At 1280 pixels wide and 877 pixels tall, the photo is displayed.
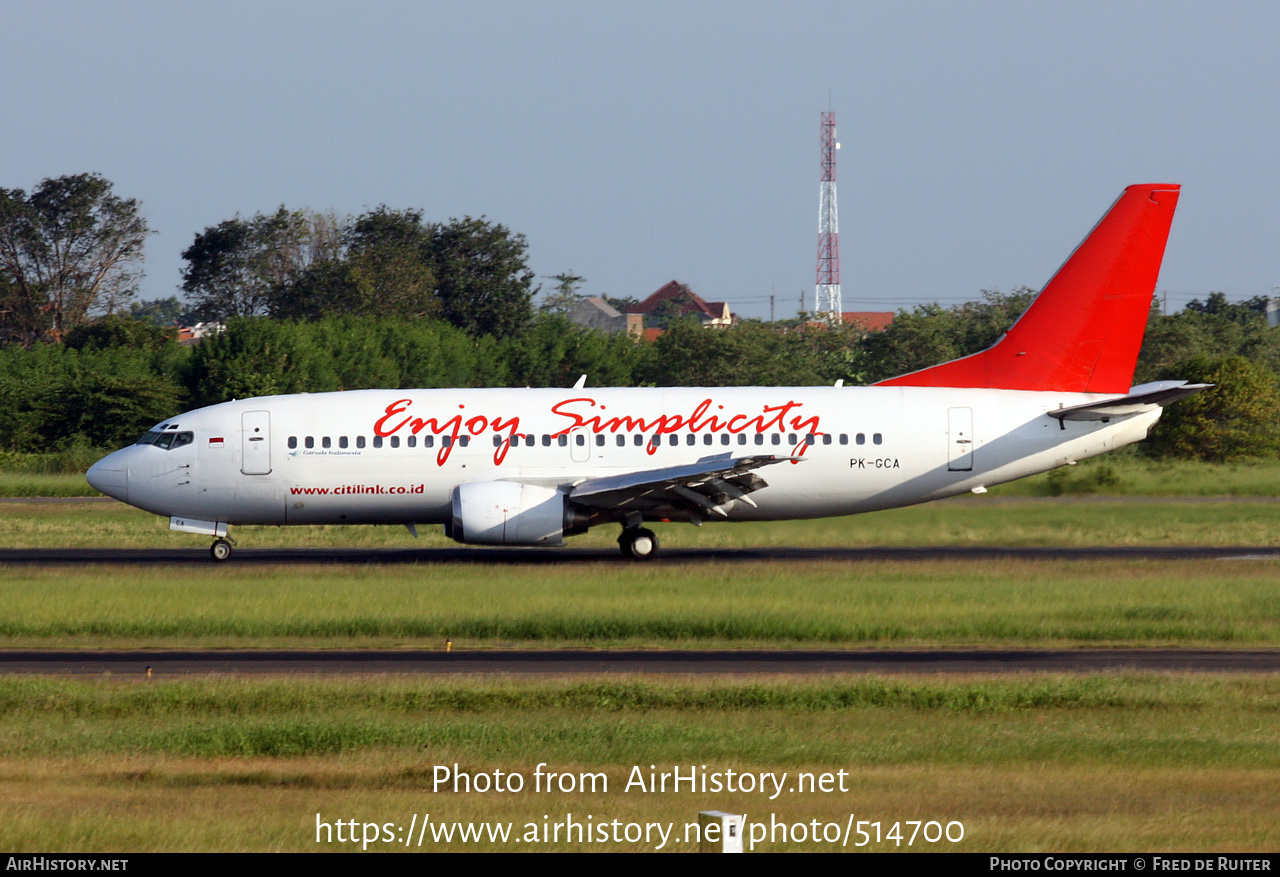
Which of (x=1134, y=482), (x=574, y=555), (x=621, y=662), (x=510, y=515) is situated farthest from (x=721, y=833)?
(x=1134, y=482)

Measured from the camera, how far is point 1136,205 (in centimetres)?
3409

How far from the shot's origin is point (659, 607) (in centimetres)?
2564

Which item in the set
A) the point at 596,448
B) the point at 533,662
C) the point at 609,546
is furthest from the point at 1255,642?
the point at 609,546

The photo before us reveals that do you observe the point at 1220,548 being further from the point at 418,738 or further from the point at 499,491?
the point at 418,738

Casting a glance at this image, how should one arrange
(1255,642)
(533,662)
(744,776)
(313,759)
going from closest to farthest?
(744,776) → (313,759) → (533,662) → (1255,642)

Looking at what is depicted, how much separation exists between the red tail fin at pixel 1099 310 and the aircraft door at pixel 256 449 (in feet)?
57.2

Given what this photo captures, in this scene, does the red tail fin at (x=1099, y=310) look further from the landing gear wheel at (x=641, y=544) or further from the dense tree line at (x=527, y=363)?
the dense tree line at (x=527, y=363)

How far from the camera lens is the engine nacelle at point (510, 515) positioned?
106 feet

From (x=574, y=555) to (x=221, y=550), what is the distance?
8592 millimetres

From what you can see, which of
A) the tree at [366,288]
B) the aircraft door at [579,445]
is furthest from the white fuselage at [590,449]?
the tree at [366,288]

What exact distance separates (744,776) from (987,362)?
23.2 m

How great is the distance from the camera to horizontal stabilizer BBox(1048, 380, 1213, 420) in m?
32.7

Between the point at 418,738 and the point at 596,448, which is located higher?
the point at 596,448

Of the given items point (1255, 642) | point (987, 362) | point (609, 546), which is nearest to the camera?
point (1255, 642)
